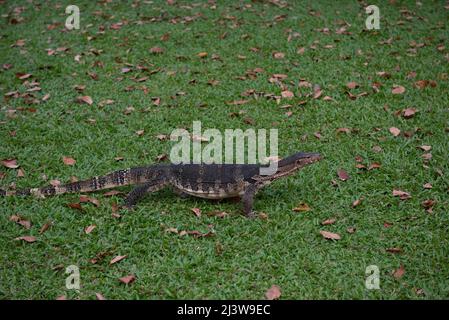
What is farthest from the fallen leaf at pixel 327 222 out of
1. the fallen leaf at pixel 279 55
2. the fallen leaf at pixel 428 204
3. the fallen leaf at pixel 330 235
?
the fallen leaf at pixel 279 55

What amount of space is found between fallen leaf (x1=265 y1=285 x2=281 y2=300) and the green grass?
8 centimetres

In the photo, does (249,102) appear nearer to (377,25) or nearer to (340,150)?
(340,150)

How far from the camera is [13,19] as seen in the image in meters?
11.5

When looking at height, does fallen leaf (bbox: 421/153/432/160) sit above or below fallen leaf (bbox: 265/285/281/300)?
above

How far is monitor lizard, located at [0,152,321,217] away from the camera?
17.4 feet

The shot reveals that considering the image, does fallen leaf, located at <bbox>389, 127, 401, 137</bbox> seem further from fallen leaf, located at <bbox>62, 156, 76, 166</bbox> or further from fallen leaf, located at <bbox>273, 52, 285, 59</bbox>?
fallen leaf, located at <bbox>62, 156, 76, 166</bbox>

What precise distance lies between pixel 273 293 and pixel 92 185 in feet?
8.31

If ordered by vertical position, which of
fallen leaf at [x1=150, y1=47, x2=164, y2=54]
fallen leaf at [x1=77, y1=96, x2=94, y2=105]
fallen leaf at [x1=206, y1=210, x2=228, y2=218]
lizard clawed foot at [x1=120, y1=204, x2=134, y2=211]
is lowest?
fallen leaf at [x1=206, y1=210, x2=228, y2=218]

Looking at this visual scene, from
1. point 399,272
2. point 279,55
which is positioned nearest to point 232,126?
point 279,55

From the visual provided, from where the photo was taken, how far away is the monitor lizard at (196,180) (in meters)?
5.29

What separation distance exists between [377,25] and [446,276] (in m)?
7.10

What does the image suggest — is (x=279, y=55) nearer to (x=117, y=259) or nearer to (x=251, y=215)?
(x=251, y=215)

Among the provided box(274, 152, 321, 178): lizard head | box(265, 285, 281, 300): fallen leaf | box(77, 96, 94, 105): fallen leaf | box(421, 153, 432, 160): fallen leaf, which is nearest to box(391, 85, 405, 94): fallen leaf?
box(421, 153, 432, 160): fallen leaf

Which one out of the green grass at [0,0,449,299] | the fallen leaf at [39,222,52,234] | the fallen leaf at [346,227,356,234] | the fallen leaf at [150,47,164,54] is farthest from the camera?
the fallen leaf at [150,47,164,54]
